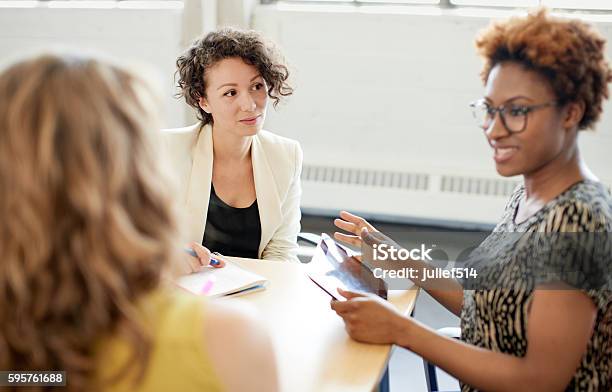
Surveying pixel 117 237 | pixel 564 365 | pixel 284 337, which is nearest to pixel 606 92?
pixel 564 365

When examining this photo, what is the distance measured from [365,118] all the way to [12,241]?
3.23 meters

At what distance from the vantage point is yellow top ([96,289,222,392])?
Result: 0.87m

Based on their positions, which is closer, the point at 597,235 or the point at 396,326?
the point at 597,235

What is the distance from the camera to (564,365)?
4.24ft

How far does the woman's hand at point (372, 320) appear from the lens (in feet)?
4.85

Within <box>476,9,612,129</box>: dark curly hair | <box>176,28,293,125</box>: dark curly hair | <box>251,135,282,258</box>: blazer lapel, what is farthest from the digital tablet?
<box>176,28,293,125</box>: dark curly hair

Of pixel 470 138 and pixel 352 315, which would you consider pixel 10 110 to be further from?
pixel 470 138

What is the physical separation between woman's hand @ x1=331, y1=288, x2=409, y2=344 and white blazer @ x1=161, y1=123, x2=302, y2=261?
0.89 m

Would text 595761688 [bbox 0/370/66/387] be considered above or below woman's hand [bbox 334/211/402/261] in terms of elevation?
above

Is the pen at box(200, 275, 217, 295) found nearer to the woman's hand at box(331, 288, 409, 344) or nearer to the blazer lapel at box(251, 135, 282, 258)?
the woman's hand at box(331, 288, 409, 344)

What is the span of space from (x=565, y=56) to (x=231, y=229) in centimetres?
134

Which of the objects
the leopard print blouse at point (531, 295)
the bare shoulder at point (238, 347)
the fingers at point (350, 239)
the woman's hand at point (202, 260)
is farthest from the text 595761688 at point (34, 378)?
the fingers at point (350, 239)

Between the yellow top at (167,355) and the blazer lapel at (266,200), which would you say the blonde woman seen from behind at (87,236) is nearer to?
the yellow top at (167,355)

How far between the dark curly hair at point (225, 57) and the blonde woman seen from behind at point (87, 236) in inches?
63.1
